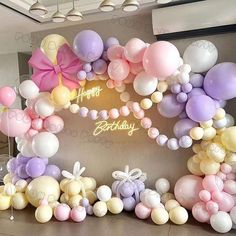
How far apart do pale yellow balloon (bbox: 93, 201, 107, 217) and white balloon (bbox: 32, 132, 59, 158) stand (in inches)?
23.5

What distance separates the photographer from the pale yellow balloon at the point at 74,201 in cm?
229

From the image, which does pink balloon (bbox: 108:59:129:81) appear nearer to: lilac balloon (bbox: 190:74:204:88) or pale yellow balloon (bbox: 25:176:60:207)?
lilac balloon (bbox: 190:74:204:88)

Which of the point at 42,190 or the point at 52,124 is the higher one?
the point at 52,124

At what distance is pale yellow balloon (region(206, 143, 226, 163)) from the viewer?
6.28 feet

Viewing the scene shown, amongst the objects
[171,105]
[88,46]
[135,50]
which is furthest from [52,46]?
[171,105]

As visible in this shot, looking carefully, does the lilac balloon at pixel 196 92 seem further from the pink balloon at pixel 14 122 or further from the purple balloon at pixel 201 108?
the pink balloon at pixel 14 122

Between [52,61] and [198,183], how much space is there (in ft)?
5.13

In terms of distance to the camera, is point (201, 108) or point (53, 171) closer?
point (201, 108)

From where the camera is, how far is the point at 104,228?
6.86 feet

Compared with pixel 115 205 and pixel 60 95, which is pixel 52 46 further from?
pixel 115 205

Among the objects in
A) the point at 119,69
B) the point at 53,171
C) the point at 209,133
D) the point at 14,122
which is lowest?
the point at 53,171

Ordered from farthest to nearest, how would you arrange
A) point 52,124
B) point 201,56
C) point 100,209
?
point 52,124 < point 100,209 < point 201,56

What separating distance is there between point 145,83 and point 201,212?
1019 millimetres

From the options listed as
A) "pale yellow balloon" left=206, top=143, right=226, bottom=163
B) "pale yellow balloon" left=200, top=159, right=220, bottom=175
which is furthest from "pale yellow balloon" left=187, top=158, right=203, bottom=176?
"pale yellow balloon" left=206, top=143, right=226, bottom=163
